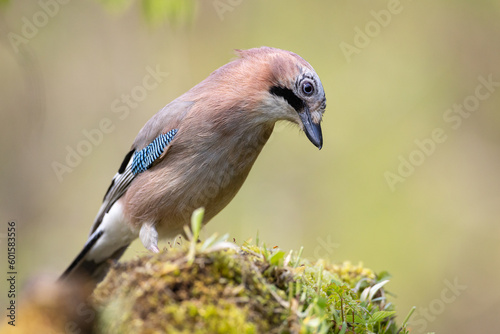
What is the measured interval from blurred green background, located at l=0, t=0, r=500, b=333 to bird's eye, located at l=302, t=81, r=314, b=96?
16.4 ft

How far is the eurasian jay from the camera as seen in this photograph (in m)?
4.42

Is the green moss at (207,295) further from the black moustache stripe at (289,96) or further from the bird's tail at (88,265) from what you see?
the bird's tail at (88,265)

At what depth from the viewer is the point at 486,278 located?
9336mm

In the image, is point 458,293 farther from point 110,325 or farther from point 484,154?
point 110,325

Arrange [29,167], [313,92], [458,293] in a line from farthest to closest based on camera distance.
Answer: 1. [29,167]
2. [458,293]
3. [313,92]

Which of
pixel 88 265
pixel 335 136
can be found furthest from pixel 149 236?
pixel 335 136

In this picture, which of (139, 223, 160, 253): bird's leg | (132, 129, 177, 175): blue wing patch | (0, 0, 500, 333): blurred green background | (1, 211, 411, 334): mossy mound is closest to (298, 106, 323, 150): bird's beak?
(132, 129, 177, 175): blue wing patch

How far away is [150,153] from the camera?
495 cm

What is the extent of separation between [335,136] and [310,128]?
18.8 feet

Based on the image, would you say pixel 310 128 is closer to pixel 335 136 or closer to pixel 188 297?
pixel 188 297

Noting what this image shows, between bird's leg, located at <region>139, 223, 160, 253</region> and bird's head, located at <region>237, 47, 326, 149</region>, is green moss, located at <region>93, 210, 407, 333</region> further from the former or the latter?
bird's leg, located at <region>139, 223, 160, 253</region>

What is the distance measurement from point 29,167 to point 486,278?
28.5ft

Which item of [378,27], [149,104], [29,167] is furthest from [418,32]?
[29,167]

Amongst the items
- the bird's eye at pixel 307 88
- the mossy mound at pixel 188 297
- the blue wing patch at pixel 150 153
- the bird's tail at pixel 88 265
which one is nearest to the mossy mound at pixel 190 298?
the mossy mound at pixel 188 297
